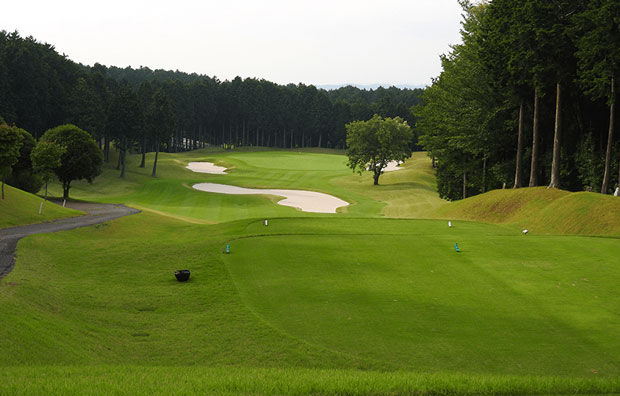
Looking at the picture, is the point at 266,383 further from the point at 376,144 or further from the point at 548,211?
the point at 376,144

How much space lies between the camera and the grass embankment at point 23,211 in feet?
103

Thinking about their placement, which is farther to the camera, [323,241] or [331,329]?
[323,241]

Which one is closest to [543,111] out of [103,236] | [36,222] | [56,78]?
[103,236]

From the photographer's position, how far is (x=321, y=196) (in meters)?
65.8

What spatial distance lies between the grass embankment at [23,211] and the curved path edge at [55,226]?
3.10 feet

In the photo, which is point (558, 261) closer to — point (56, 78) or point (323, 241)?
point (323, 241)

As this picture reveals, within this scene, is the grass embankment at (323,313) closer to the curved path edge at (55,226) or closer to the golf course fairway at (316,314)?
the golf course fairway at (316,314)

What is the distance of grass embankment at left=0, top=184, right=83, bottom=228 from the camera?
31328mm

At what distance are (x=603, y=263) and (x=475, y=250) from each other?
189 inches

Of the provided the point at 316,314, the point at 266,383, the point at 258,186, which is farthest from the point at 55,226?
the point at 258,186

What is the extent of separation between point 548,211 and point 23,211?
1325 inches

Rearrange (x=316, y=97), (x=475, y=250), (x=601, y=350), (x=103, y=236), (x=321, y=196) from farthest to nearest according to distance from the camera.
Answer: (x=316, y=97)
(x=321, y=196)
(x=103, y=236)
(x=475, y=250)
(x=601, y=350)

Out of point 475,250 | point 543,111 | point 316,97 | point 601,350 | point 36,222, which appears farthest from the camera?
point 316,97

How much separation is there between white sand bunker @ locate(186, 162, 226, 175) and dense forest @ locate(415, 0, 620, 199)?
152 feet
